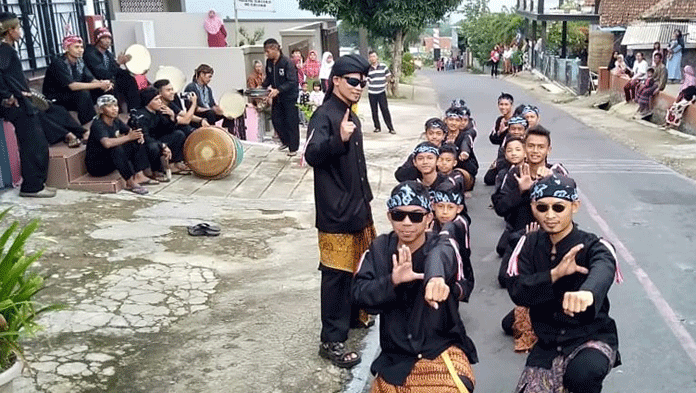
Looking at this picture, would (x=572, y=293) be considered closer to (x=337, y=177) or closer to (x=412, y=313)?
(x=412, y=313)

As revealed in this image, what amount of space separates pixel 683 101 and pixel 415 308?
1409cm

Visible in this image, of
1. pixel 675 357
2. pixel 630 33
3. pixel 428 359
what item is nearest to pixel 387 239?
pixel 428 359

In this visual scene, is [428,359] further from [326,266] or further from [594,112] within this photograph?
[594,112]

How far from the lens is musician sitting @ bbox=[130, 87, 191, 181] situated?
9.44 meters

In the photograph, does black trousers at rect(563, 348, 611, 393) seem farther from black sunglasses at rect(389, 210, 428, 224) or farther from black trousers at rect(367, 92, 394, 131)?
black trousers at rect(367, 92, 394, 131)

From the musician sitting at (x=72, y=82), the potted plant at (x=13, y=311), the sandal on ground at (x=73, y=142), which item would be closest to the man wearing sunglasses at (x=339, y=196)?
the potted plant at (x=13, y=311)

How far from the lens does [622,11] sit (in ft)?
80.0

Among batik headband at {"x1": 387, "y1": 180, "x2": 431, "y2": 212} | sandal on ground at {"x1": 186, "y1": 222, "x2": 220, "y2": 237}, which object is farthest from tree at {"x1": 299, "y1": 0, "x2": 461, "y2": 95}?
batik headband at {"x1": 387, "y1": 180, "x2": 431, "y2": 212}

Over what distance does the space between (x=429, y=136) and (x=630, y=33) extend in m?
18.2

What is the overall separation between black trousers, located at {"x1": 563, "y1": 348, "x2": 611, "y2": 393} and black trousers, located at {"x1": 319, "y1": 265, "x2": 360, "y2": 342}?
64.9 inches

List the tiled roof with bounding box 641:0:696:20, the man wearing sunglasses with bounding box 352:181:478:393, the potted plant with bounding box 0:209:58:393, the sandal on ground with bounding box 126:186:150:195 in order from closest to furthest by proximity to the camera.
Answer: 1. the man wearing sunglasses with bounding box 352:181:478:393
2. the potted plant with bounding box 0:209:58:393
3. the sandal on ground with bounding box 126:186:150:195
4. the tiled roof with bounding box 641:0:696:20

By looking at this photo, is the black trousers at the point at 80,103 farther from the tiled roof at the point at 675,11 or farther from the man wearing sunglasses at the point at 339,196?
the tiled roof at the point at 675,11

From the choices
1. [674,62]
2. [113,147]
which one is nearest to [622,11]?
[674,62]

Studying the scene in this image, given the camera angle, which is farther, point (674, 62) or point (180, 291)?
point (674, 62)
